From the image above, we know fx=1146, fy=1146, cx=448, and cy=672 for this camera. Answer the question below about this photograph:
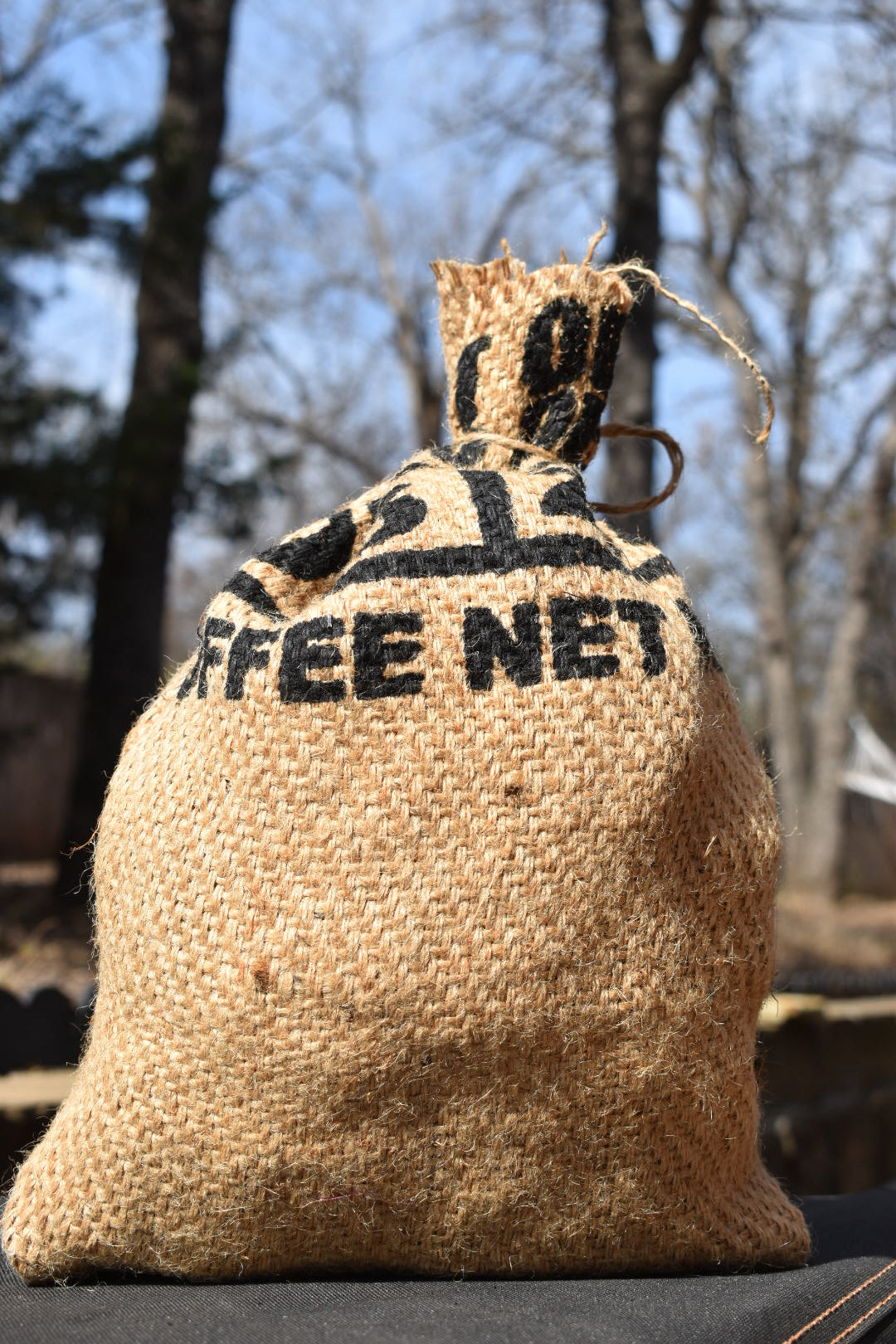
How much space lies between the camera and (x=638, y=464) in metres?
4.45

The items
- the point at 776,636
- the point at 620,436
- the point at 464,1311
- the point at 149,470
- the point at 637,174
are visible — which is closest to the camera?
the point at 464,1311

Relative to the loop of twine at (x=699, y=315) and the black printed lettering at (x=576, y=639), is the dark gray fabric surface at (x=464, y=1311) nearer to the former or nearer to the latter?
the black printed lettering at (x=576, y=639)

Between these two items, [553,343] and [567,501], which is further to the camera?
[553,343]

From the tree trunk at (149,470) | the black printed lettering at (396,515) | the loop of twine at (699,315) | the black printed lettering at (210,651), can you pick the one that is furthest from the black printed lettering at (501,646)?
the tree trunk at (149,470)

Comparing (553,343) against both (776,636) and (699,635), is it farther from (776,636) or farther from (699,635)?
(776,636)

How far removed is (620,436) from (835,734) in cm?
876

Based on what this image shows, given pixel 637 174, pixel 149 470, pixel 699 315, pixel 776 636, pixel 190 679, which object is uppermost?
pixel 637 174

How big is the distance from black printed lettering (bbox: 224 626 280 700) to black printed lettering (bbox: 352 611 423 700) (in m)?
0.09

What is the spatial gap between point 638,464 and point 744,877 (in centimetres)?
345

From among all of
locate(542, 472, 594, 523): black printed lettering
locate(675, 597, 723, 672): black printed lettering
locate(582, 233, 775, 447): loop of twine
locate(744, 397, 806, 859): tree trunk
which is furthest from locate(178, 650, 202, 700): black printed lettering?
locate(744, 397, 806, 859): tree trunk

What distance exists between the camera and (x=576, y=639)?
44.0 inches

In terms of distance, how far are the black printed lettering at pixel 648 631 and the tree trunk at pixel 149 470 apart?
433 cm

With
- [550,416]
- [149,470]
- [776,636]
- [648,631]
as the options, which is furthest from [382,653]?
[776,636]

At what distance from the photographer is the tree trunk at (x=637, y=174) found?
4.45m
